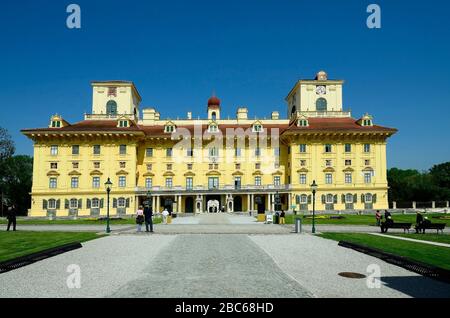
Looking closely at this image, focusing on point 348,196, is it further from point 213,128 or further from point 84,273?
point 84,273

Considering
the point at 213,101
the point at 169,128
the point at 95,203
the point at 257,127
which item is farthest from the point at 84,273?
the point at 213,101

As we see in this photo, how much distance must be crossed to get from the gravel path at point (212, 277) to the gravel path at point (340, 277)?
0.49 metres

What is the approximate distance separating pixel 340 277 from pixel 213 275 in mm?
3242

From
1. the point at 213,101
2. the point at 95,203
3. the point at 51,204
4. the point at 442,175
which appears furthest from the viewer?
A: the point at 442,175

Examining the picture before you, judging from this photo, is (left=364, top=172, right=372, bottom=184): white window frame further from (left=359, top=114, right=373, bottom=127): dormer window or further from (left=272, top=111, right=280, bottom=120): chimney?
(left=272, top=111, right=280, bottom=120): chimney

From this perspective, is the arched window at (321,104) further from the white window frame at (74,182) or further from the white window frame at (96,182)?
the white window frame at (74,182)

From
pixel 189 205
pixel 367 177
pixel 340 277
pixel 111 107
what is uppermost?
pixel 111 107

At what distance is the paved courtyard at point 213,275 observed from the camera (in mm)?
8414

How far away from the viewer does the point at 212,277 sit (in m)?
9.92

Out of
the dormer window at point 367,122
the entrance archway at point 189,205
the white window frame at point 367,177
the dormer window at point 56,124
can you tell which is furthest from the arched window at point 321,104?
the dormer window at point 56,124

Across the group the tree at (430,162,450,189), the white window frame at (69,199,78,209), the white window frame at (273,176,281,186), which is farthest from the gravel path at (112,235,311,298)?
the tree at (430,162,450,189)
